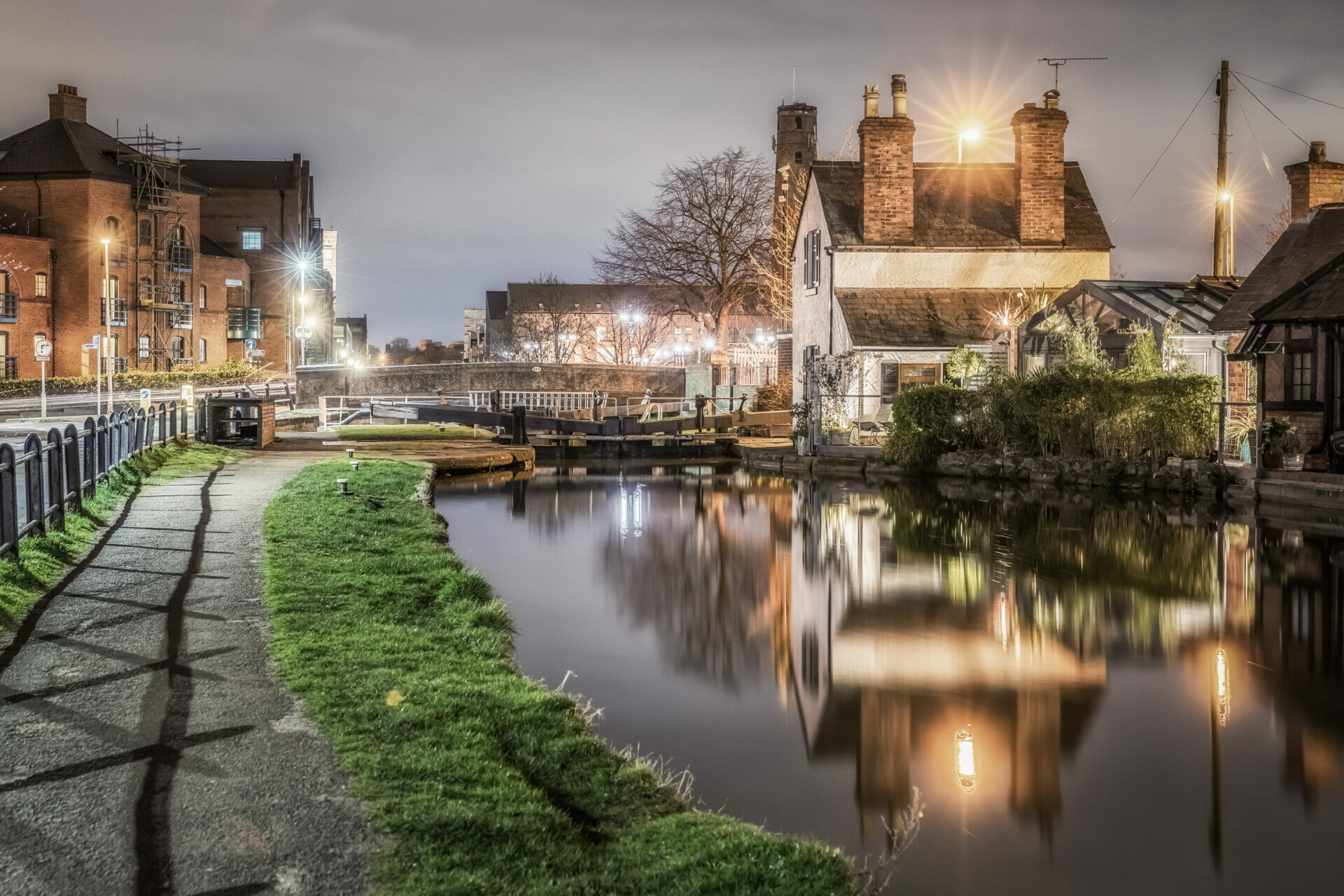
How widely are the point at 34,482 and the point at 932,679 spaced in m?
8.28

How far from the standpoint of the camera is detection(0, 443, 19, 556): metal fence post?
31.5ft

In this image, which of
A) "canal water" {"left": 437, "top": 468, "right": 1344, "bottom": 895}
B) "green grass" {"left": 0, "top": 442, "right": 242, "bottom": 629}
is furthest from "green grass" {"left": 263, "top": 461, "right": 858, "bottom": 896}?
"green grass" {"left": 0, "top": 442, "right": 242, "bottom": 629}

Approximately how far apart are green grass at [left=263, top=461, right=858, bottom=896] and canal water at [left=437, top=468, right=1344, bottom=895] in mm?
755

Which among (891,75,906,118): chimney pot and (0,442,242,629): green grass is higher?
(891,75,906,118): chimney pot

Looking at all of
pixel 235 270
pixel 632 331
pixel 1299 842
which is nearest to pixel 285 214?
pixel 235 270

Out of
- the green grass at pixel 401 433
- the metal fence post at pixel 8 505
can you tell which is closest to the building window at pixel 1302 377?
the metal fence post at pixel 8 505

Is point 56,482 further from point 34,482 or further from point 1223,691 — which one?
point 1223,691

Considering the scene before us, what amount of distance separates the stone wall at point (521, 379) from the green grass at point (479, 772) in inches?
1848

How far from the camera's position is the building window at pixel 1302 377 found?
20.5 m

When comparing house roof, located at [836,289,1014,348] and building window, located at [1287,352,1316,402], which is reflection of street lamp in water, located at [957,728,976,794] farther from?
house roof, located at [836,289,1014,348]

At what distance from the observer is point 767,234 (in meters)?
54.8

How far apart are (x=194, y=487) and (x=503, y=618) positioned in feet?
30.8

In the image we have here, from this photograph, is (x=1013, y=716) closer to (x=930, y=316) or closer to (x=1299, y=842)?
(x=1299, y=842)

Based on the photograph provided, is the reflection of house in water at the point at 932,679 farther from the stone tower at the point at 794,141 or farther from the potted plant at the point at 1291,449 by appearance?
the stone tower at the point at 794,141
